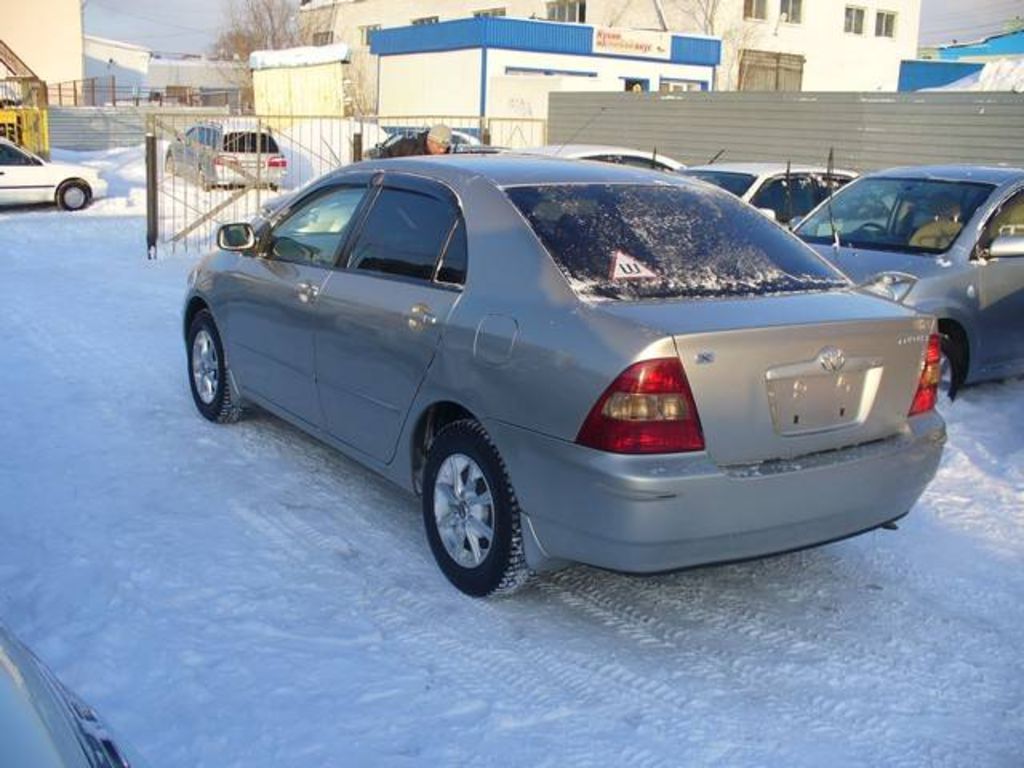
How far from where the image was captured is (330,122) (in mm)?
28266

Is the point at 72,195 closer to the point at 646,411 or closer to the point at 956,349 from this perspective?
the point at 956,349

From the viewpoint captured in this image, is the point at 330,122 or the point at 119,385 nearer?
the point at 119,385

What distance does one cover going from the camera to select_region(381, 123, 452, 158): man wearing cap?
9.73 metres

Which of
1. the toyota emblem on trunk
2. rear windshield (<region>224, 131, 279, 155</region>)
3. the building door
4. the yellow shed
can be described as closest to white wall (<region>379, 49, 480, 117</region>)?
the yellow shed

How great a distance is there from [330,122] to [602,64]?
47.1 ft

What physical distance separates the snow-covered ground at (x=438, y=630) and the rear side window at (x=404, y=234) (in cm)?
119

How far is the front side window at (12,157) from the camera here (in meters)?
20.4

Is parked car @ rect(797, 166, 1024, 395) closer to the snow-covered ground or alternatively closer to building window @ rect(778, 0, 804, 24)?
the snow-covered ground

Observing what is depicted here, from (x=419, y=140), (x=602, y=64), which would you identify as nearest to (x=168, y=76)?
(x=602, y=64)

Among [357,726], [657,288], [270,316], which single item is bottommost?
[357,726]

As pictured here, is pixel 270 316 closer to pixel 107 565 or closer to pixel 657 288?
pixel 107 565

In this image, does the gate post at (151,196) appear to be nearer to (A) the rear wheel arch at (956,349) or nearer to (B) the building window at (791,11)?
(A) the rear wheel arch at (956,349)

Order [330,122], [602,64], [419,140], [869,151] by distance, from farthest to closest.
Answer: [602,64] → [330,122] → [869,151] → [419,140]

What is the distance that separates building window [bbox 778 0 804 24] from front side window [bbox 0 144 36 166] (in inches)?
1449
